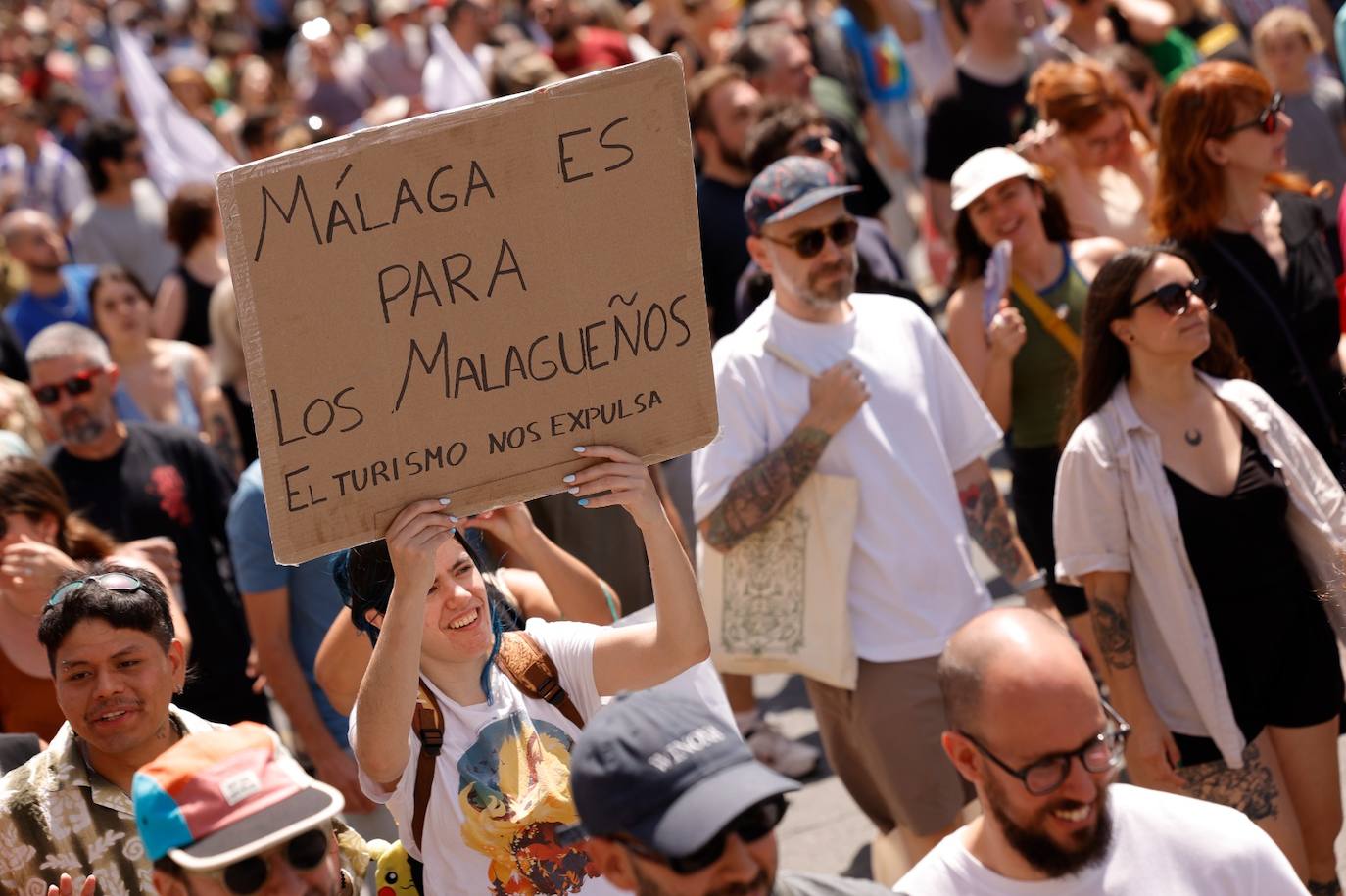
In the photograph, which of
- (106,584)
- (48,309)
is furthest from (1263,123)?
(48,309)

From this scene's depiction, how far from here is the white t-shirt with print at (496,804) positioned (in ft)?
11.4

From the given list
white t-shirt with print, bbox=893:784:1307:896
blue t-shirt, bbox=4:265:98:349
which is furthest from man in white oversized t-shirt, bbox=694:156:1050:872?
blue t-shirt, bbox=4:265:98:349

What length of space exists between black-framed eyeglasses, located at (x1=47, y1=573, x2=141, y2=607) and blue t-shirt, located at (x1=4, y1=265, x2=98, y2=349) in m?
5.58

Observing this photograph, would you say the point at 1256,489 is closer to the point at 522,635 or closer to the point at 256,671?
the point at 522,635

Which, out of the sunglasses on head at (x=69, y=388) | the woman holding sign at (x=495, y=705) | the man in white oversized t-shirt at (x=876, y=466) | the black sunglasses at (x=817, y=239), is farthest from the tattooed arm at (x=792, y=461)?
the sunglasses on head at (x=69, y=388)

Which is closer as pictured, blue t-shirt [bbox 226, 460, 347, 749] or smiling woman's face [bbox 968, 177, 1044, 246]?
blue t-shirt [bbox 226, 460, 347, 749]

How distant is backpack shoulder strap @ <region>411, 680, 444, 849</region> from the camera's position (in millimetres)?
3510

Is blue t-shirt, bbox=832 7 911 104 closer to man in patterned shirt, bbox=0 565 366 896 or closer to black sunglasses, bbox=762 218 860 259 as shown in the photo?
black sunglasses, bbox=762 218 860 259

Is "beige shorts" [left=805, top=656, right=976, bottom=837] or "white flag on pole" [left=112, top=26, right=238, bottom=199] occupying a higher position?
"white flag on pole" [left=112, top=26, right=238, bottom=199]

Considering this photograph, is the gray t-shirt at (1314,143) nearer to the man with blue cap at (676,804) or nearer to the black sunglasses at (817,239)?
the black sunglasses at (817,239)

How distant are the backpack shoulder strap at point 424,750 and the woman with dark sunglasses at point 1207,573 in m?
1.85

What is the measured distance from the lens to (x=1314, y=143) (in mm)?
7973

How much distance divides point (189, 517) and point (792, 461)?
7.52ft

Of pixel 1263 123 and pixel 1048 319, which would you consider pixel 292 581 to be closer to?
pixel 1048 319
